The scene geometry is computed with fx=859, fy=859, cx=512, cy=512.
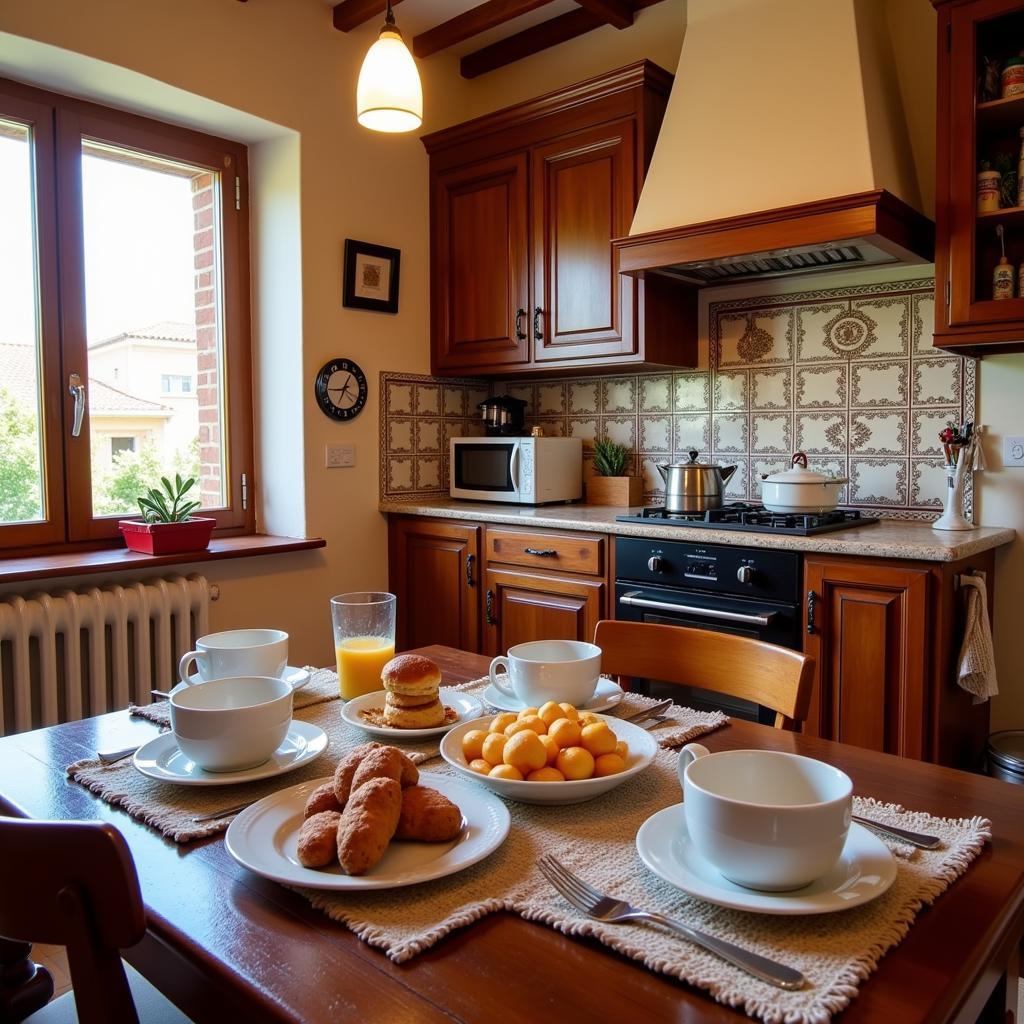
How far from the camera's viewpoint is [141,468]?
290cm

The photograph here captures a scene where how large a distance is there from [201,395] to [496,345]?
3.61 ft

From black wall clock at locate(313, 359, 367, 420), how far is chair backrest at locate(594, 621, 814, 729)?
74.1 inches

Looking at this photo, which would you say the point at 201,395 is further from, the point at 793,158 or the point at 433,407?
the point at 793,158

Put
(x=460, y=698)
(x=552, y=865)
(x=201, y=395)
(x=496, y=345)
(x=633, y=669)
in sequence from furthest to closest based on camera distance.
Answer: (x=496, y=345)
(x=201, y=395)
(x=633, y=669)
(x=460, y=698)
(x=552, y=865)

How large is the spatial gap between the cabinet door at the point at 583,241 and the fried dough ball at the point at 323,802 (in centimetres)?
225

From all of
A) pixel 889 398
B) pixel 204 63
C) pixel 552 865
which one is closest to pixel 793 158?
pixel 889 398

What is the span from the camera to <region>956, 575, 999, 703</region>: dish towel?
2.06m

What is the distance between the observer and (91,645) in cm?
245

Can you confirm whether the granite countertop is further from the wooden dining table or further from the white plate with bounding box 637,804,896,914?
the white plate with bounding box 637,804,896,914

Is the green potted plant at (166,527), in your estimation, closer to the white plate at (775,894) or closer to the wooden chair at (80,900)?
the wooden chair at (80,900)

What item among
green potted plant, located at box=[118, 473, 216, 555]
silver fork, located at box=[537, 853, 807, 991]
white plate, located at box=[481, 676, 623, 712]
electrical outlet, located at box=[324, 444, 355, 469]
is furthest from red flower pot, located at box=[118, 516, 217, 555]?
silver fork, located at box=[537, 853, 807, 991]

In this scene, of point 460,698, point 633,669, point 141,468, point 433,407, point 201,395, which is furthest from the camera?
point 433,407

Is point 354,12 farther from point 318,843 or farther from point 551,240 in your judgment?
point 318,843

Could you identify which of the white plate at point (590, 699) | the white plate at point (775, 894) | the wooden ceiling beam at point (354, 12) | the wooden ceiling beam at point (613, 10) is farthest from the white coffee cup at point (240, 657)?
the wooden ceiling beam at point (613, 10)
